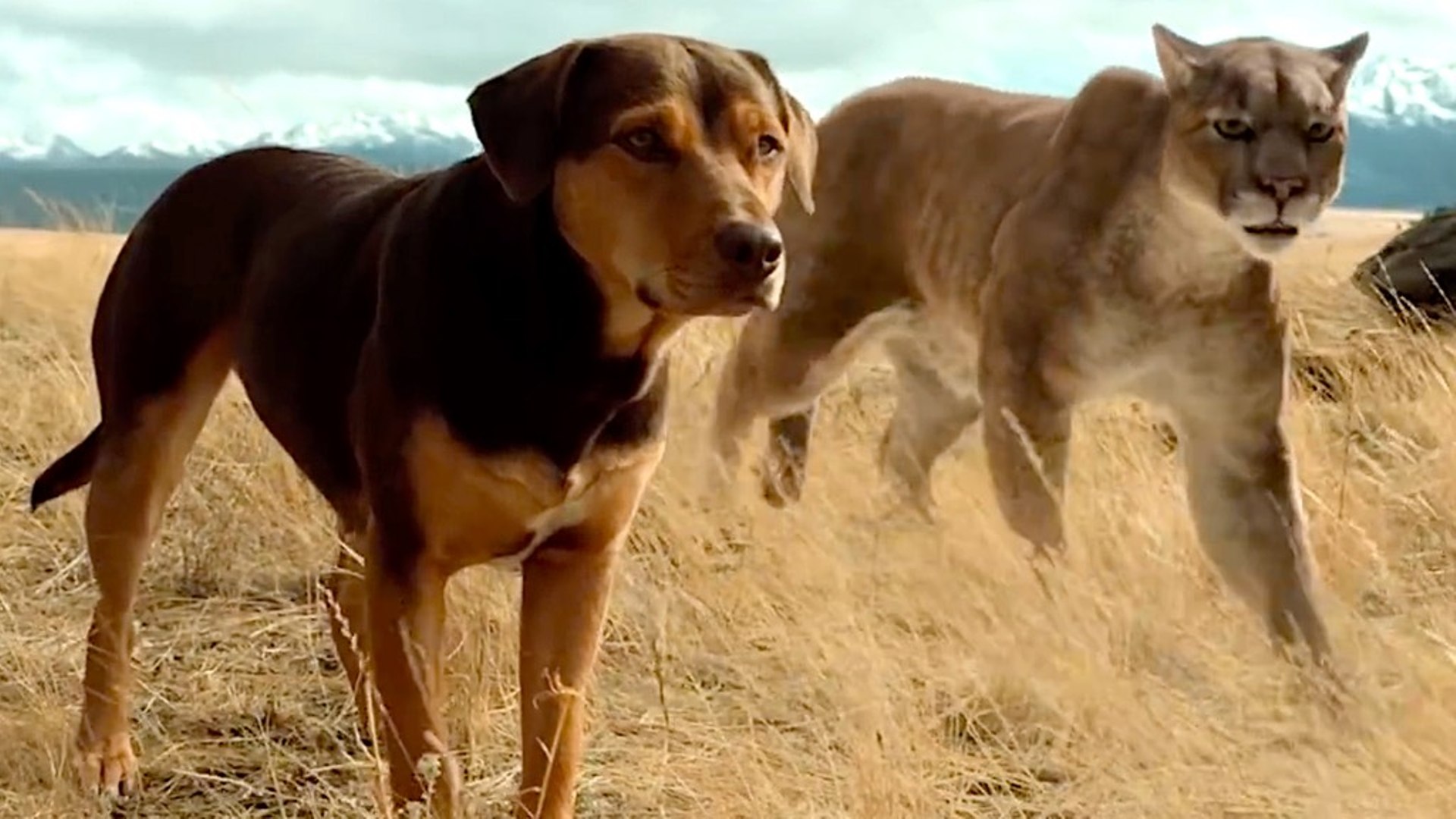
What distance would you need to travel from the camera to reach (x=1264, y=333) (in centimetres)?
485

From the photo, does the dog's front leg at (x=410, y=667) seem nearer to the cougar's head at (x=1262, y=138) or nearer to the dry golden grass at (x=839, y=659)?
the dry golden grass at (x=839, y=659)

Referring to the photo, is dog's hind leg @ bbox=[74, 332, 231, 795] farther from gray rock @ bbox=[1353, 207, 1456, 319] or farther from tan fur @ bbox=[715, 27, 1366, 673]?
gray rock @ bbox=[1353, 207, 1456, 319]

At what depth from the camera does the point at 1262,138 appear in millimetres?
4555

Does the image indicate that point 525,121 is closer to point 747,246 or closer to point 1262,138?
point 747,246

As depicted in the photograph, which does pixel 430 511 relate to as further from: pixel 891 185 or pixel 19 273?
pixel 19 273

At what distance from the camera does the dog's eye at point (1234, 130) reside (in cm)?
458

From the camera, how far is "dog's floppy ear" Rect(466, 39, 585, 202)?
2938 millimetres

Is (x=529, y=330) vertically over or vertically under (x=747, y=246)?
under

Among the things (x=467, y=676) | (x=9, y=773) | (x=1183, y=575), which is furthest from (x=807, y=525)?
(x=9, y=773)

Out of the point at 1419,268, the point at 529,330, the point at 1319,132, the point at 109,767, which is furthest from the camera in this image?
the point at 1419,268

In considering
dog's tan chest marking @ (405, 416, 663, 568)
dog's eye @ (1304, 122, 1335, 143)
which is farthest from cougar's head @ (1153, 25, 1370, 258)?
dog's tan chest marking @ (405, 416, 663, 568)

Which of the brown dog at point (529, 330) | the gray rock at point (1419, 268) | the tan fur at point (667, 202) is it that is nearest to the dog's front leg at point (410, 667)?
the brown dog at point (529, 330)

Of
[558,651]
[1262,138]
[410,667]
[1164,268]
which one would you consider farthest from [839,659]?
[1262,138]

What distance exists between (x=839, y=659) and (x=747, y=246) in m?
1.53
